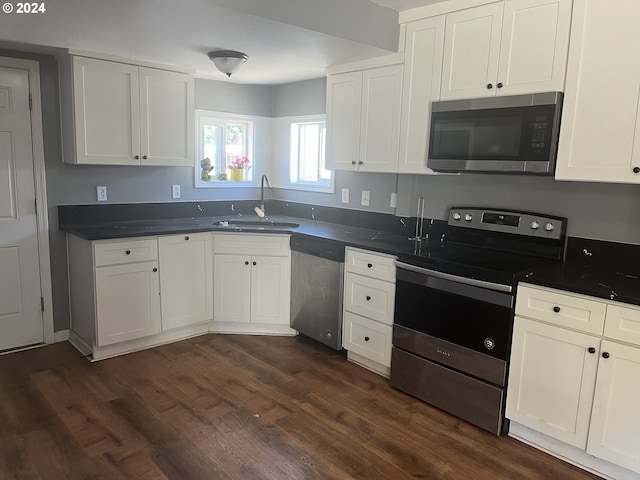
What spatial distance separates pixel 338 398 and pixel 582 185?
6.24ft

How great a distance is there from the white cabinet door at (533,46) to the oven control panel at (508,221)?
73cm

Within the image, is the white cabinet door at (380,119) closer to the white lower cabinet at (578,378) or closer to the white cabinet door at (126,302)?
the white lower cabinet at (578,378)

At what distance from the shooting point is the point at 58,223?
11.8 ft

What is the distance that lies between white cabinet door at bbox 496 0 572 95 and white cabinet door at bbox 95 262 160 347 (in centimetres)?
272

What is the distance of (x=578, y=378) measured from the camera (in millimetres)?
2205

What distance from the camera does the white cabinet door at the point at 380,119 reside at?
3.19 m

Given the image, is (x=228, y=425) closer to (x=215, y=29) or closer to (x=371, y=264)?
(x=371, y=264)

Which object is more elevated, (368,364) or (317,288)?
(317,288)

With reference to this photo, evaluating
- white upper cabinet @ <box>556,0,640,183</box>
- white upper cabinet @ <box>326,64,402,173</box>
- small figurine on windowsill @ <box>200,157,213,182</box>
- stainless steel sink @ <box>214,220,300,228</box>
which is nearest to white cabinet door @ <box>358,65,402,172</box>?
white upper cabinet @ <box>326,64,402,173</box>

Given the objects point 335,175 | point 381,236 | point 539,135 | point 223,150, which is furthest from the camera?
point 223,150

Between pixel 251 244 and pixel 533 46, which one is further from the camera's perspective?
pixel 251 244

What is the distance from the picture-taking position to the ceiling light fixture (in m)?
3.15

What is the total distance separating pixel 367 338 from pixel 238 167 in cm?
232

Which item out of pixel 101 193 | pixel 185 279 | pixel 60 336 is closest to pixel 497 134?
pixel 185 279
